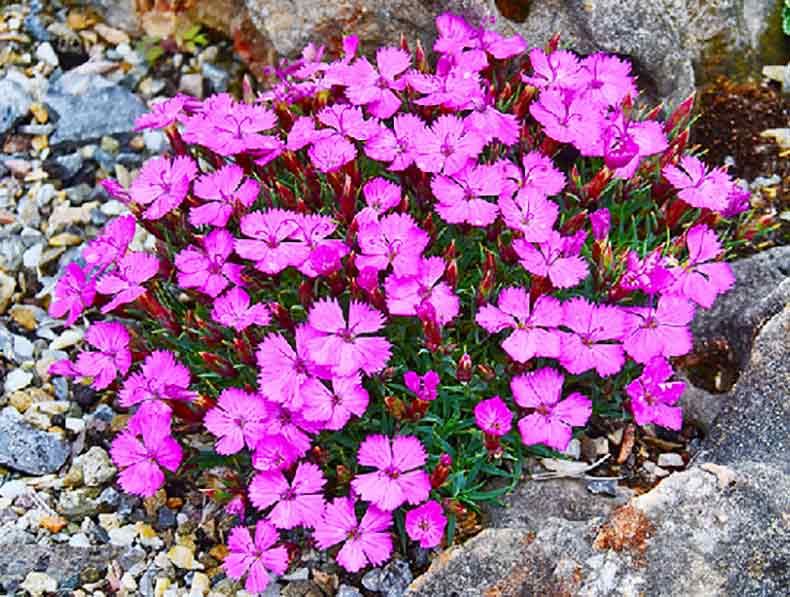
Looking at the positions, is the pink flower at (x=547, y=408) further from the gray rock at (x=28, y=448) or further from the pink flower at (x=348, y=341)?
the gray rock at (x=28, y=448)

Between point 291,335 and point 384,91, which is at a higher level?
point 384,91

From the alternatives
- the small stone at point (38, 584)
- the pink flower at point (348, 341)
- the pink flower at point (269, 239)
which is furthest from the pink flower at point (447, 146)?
the small stone at point (38, 584)

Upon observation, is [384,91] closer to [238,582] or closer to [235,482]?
[235,482]

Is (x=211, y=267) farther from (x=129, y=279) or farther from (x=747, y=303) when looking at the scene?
(x=747, y=303)

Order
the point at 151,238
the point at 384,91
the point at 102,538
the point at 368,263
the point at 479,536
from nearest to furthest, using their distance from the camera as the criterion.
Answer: the point at 479,536
the point at 368,263
the point at 102,538
the point at 384,91
the point at 151,238

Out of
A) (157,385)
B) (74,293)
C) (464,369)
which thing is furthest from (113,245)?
(464,369)

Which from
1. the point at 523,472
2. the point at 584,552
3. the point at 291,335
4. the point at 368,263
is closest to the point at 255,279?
the point at 291,335
